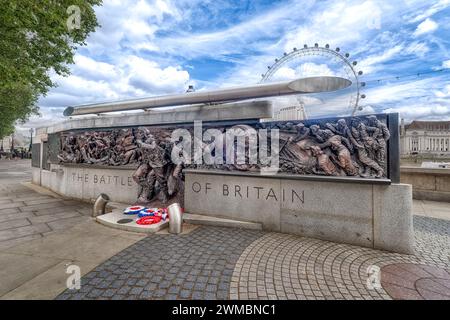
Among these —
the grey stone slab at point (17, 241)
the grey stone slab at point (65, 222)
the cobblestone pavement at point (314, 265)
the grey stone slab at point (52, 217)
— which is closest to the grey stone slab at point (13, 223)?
the grey stone slab at point (52, 217)

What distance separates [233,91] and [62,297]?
21.3ft

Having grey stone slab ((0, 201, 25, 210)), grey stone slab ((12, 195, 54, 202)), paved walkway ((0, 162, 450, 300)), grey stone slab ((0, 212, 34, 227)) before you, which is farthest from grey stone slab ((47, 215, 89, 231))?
grey stone slab ((12, 195, 54, 202))

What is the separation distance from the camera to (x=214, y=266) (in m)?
4.17

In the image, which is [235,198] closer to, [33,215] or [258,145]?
[258,145]

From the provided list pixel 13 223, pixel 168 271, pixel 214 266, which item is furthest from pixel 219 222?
pixel 13 223

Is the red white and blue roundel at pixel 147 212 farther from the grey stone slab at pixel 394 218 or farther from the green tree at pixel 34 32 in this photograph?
the green tree at pixel 34 32

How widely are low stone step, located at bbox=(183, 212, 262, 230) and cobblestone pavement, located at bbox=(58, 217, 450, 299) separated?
49 cm

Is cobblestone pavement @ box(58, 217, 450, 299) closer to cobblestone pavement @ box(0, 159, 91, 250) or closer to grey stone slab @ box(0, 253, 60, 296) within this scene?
grey stone slab @ box(0, 253, 60, 296)

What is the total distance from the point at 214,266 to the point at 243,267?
0.56m

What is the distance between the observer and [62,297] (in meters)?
3.24

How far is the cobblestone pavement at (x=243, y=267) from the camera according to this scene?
342 centimetres

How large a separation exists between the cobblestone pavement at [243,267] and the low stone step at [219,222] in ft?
1.59
